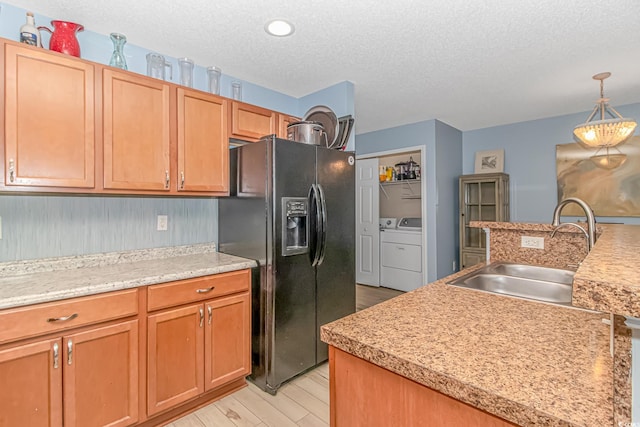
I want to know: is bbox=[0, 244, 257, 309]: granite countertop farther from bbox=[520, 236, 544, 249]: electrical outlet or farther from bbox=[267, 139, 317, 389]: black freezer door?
bbox=[520, 236, 544, 249]: electrical outlet

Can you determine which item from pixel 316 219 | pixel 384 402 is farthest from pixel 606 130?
pixel 384 402

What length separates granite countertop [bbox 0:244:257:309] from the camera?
1.41 meters

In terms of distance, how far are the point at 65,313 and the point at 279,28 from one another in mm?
1985

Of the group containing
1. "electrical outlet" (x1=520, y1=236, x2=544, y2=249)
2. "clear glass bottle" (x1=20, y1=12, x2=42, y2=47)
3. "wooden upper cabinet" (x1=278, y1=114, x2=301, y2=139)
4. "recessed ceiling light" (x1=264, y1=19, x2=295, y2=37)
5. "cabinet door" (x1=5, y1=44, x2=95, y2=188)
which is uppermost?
"recessed ceiling light" (x1=264, y1=19, x2=295, y2=37)

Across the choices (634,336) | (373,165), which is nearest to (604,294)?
(634,336)

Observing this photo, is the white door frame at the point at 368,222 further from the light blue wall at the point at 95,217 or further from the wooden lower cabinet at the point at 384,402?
the wooden lower cabinet at the point at 384,402

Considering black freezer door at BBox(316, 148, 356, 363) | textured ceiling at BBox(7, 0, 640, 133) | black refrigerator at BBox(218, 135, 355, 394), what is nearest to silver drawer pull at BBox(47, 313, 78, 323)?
black refrigerator at BBox(218, 135, 355, 394)

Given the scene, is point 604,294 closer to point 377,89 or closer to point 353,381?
point 353,381

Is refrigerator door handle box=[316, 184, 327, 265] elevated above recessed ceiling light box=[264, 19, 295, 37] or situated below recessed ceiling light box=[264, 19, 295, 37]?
below

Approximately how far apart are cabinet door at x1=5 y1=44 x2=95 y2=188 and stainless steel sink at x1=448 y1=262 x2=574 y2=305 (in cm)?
209

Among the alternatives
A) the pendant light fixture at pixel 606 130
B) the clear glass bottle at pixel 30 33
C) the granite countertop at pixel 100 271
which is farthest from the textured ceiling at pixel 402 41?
the granite countertop at pixel 100 271

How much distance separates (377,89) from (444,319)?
101 inches

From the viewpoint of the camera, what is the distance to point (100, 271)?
1820mm

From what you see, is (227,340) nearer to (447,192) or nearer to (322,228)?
(322,228)
